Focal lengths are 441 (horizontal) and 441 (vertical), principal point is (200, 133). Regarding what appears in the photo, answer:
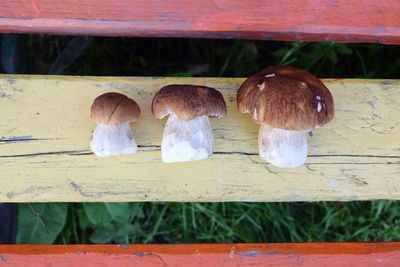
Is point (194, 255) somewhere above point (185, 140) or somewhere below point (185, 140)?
below

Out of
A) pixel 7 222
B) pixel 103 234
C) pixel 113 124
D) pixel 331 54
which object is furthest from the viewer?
pixel 103 234

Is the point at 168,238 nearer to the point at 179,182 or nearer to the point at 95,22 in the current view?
Result: the point at 179,182

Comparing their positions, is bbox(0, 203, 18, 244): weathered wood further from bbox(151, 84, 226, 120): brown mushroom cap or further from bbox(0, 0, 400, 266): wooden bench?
bbox(151, 84, 226, 120): brown mushroom cap

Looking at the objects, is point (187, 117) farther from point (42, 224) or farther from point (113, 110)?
point (42, 224)

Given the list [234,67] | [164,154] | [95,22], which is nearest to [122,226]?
[164,154]

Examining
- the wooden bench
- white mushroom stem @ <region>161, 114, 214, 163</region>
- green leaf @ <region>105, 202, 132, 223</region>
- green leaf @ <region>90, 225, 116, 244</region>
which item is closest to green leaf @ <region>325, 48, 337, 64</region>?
the wooden bench

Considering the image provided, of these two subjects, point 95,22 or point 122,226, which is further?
point 122,226

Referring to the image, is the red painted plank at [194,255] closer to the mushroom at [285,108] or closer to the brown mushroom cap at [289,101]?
the mushroom at [285,108]

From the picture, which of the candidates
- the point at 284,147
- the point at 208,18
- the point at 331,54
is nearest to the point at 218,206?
the point at 284,147
